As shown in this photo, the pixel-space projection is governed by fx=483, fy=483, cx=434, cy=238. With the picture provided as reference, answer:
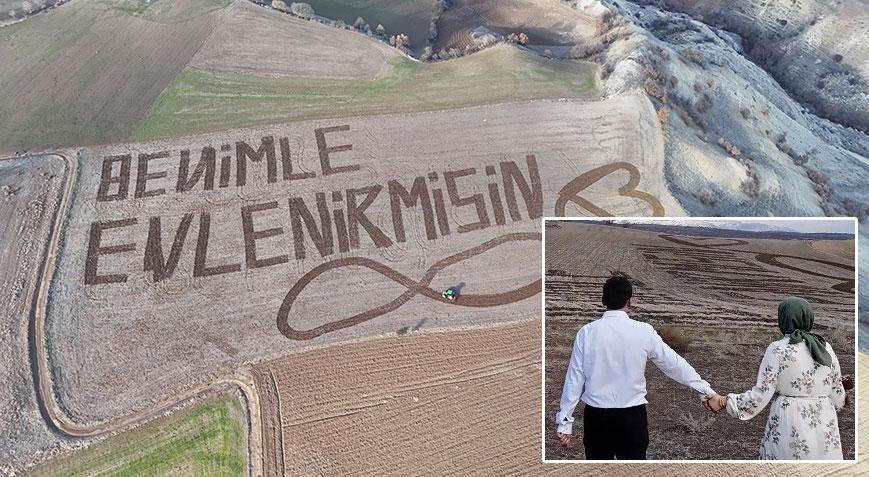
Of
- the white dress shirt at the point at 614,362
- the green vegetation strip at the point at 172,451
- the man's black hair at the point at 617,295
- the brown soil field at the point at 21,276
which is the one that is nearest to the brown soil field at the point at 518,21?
the brown soil field at the point at 21,276

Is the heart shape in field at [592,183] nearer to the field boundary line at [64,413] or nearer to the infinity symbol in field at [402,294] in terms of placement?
the infinity symbol in field at [402,294]

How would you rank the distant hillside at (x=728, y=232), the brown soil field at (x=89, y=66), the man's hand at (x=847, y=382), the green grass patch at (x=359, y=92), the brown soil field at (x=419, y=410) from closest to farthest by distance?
the man's hand at (x=847, y=382), the distant hillside at (x=728, y=232), the brown soil field at (x=419, y=410), the green grass patch at (x=359, y=92), the brown soil field at (x=89, y=66)

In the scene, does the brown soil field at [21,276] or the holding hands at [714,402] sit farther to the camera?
the brown soil field at [21,276]

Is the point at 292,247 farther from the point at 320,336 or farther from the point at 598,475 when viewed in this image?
the point at 598,475

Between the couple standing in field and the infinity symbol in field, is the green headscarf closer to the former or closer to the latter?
the couple standing in field

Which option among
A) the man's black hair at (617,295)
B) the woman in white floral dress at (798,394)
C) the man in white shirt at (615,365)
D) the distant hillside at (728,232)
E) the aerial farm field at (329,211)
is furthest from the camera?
the aerial farm field at (329,211)

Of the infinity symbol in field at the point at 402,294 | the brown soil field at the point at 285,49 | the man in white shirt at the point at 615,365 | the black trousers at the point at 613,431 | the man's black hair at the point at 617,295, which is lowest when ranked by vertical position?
the infinity symbol in field at the point at 402,294

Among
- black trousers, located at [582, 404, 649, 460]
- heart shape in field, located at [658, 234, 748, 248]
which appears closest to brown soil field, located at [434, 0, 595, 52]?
heart shape in field, located at [658, 234, 748, 248]

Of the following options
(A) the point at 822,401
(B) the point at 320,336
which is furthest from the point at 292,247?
(A) the point at 822,401
